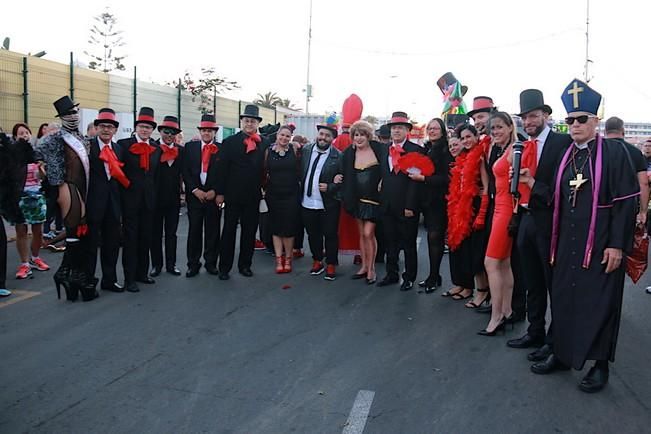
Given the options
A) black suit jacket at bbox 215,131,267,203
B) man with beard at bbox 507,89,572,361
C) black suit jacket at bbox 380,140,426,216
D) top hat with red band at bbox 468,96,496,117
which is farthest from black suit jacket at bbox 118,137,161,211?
man with beard at bbox 507,89,572,361

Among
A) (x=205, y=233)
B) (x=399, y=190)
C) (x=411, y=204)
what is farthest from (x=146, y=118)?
(x=411, y=204)

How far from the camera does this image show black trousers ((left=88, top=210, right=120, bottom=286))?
20.1 feet

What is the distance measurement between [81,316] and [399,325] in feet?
10.0

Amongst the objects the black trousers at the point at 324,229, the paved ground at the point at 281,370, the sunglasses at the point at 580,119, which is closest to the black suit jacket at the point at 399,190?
the black trousers at the point at 324,229

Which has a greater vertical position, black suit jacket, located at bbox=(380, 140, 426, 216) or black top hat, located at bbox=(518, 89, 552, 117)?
black top hat, located at bbox=(518, 89, 552, 117)

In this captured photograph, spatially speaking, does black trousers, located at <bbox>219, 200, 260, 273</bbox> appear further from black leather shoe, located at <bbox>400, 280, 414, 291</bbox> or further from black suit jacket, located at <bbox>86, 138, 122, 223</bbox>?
black leather shoe, located at <bbox>400, 280, 414, 291</bbox>

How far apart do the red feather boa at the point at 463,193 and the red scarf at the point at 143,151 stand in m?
3.47

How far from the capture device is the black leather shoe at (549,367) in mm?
4230

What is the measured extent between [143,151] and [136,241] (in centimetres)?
105

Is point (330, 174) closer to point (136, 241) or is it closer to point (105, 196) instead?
point (136, 241)

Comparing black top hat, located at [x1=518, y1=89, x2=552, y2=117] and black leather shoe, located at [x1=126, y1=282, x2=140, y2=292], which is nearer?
black top hat, located at [x1=518, y1=89, x2=552, y2=117]

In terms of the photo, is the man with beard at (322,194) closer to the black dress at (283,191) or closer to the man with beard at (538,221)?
the black dress at (283,191)

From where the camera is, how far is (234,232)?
7.21m

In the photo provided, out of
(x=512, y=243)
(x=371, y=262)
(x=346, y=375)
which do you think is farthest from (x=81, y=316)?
(x=512, y=243)
